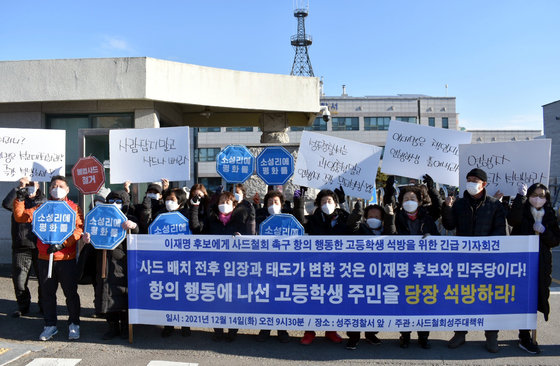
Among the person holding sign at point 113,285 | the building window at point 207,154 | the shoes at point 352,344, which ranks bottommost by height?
the shoes at point 352,344

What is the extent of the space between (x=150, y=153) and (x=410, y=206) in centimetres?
339

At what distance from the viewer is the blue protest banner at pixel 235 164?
21.8ft

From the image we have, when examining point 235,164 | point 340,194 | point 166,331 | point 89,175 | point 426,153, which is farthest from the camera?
point 235,164

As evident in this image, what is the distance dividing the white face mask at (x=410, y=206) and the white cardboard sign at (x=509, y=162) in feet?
3.04

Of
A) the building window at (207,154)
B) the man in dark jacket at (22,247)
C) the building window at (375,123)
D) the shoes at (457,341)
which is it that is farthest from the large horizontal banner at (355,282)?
the building window at (375,123)

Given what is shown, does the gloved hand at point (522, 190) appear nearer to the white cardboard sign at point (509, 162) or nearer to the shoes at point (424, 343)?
the white cardboard sign at point (509, 162)

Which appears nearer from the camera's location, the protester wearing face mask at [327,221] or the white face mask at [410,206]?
the white face mask at [410,206]

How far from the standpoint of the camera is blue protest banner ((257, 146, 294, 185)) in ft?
22.5

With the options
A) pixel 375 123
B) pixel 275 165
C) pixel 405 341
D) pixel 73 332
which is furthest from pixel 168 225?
pixel 375 123

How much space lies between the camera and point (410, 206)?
495 cm

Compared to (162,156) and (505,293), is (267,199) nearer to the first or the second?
(162,156)

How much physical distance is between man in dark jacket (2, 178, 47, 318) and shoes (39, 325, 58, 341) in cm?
101

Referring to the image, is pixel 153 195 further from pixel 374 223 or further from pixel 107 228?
pixel 374 223

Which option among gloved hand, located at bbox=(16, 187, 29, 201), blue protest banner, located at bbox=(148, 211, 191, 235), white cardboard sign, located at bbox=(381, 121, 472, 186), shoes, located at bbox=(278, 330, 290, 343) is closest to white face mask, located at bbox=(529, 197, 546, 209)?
white cardboard sign, located at bbox=(381, 121, 472, 186)
